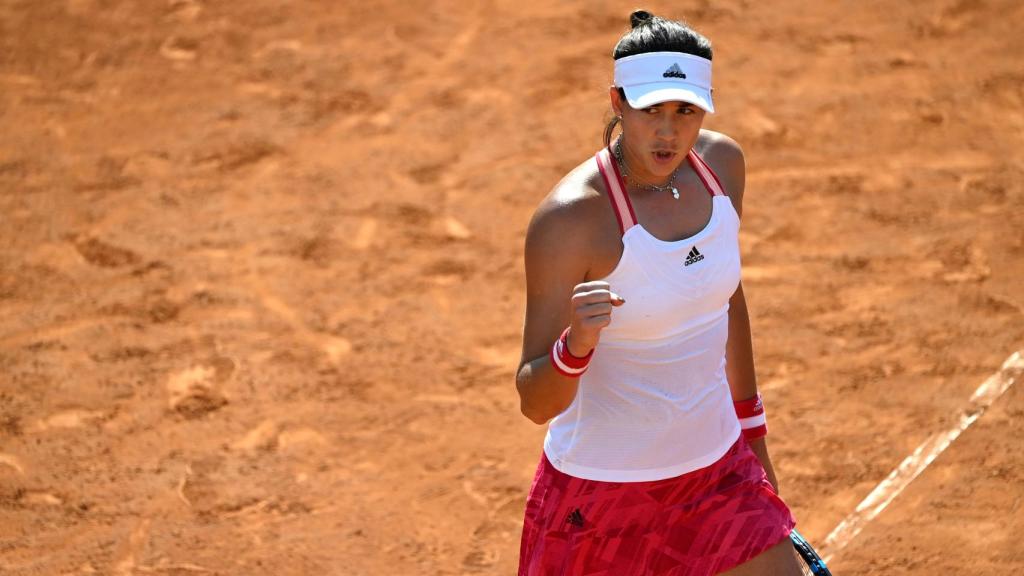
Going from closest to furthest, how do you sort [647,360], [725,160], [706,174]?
1. [647,360]
2. [706,174]
3. [725,160]

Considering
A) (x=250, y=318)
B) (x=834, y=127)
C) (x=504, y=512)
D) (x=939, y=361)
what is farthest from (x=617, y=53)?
(x=834, y=127)

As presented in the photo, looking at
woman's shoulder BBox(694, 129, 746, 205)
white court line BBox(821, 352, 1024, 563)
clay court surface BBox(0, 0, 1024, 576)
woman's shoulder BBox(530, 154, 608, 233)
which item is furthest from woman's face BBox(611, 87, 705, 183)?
white court line BBox(821, 352, 1024, 563)

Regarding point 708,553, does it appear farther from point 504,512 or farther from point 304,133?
point 304,133

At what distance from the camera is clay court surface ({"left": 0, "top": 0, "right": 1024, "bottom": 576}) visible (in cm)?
568

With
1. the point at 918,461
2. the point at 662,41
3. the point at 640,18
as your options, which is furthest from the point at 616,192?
the point at 918,461

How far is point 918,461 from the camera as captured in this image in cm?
573

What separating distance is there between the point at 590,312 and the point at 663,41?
898 millimetres

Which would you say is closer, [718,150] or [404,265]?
[718,150]

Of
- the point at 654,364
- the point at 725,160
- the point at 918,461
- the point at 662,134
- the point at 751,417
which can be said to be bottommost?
the point at 918,461

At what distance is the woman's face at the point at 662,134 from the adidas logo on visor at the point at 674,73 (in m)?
0.07

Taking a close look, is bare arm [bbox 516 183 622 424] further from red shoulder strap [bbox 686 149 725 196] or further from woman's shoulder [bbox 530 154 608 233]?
red shoulder strap [bbox 686 149 725 196]

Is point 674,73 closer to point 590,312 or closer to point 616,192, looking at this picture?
point 616,192

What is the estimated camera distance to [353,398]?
21.3 ft

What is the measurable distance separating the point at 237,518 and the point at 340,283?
2011 millimetres
